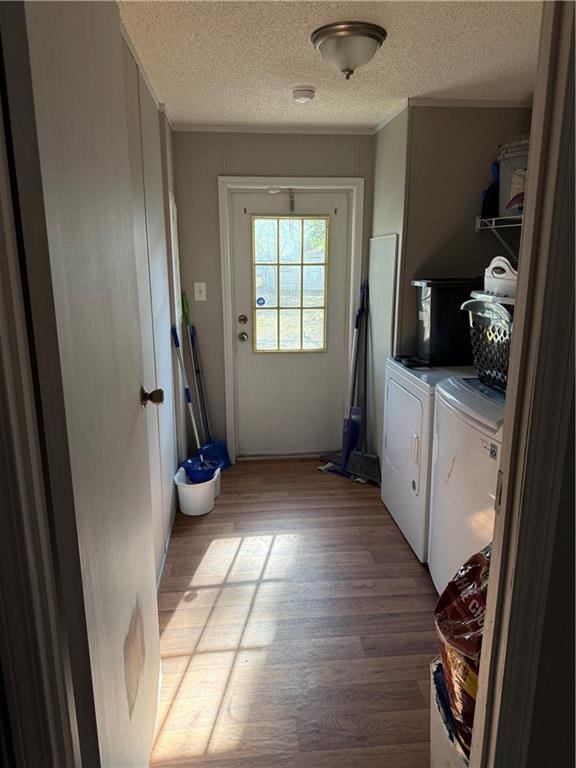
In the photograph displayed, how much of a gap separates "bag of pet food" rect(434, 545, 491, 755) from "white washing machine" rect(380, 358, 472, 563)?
1139 mm

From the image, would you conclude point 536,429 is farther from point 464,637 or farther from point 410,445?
point 410,445

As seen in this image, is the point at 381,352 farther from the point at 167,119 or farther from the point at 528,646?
the point at 528,646

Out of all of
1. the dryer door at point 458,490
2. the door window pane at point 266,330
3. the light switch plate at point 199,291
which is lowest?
the dryer door at point 458,490

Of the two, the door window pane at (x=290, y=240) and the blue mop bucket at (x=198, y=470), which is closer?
the blue mop bucket at (x=198, y=470)

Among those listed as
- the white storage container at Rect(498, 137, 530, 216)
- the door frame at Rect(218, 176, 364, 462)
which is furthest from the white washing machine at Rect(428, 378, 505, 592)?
the door frame at Rect(218, 176, 364, 462)

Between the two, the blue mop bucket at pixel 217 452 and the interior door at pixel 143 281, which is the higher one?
the interior door at pixel 143 281

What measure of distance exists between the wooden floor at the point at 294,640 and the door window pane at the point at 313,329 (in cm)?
118

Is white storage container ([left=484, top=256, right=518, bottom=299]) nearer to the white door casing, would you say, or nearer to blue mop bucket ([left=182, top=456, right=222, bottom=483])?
the white door casing

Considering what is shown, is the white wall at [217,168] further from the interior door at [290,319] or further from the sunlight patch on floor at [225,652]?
the sunlight patch on floor at [225,652]

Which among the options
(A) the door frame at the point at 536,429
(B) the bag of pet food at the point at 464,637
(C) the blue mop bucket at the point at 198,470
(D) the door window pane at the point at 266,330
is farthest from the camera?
(D) the door window pane at the point at 266,330

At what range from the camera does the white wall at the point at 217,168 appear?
3400mm

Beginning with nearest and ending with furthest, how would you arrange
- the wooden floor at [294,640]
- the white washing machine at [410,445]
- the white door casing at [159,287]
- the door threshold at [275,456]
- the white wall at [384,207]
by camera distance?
the wooden floor at [294,640]
the white door casing at [159,287]
the white washing machine at [410,445]
the white wall at [384,207]
the door threshold at [275,456]

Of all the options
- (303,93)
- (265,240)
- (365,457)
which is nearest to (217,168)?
(265,240)

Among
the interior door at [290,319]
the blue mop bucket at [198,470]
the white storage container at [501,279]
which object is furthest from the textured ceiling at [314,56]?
the blue mop bucket at [198,470]
